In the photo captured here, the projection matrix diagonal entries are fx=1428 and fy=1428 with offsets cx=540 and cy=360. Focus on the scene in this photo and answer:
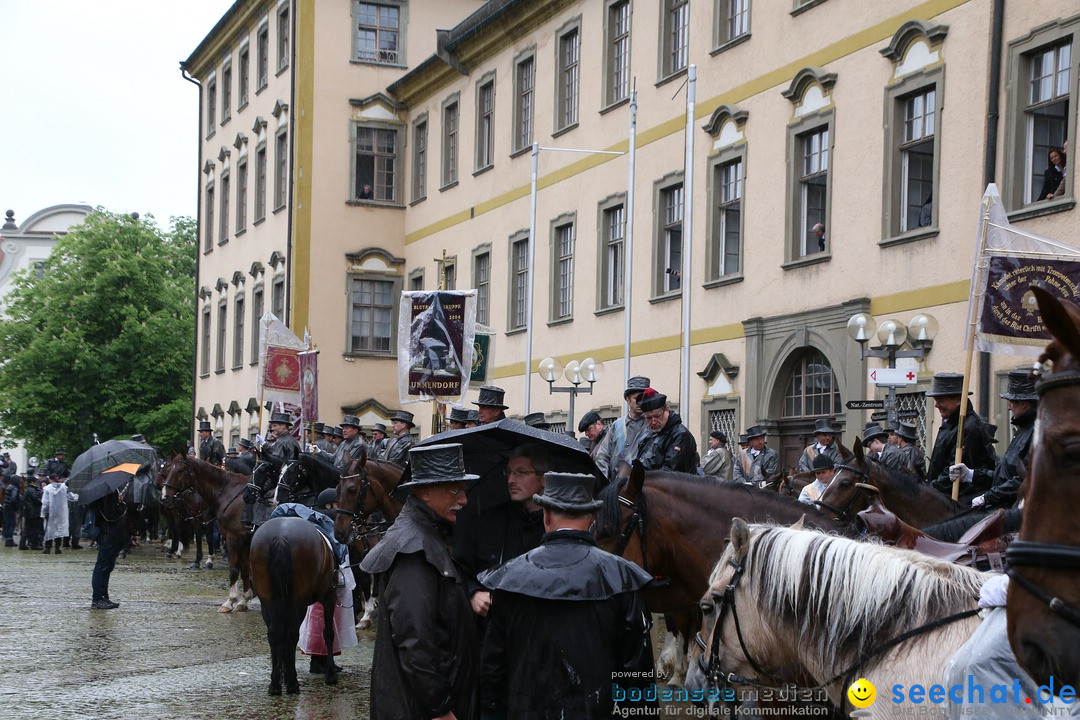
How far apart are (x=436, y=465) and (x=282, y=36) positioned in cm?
3873

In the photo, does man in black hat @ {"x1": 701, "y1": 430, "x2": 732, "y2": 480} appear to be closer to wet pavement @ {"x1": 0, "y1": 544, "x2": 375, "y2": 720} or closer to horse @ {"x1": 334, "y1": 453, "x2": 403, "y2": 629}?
horse @ {"x1": 334, "y1": 453, "x2": 403, "y2": 629}

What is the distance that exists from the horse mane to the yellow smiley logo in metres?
0.07

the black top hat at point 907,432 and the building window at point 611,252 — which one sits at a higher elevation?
the building window at point 611,252

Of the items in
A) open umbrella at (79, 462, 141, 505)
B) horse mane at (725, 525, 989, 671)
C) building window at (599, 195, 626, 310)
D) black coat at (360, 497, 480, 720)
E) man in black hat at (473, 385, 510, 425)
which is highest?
building window at (599, 195, 626, 310)

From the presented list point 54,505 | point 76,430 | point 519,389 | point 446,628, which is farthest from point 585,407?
point 76,430

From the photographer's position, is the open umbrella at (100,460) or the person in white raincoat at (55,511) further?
the person in white raincoat at (55,511)

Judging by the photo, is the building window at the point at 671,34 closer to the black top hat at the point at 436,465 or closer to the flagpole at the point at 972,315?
the flagpole at the point at 972,315

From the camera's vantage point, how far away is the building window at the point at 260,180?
146 ft

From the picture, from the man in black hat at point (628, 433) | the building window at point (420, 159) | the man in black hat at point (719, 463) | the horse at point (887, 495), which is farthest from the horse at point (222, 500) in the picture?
the building window at point (420, 159)

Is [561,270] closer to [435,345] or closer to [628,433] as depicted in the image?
[435,345]

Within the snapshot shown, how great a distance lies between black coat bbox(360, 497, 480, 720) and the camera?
5.68m

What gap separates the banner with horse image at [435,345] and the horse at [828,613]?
1323 cm

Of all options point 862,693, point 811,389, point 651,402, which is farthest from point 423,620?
point 811,389

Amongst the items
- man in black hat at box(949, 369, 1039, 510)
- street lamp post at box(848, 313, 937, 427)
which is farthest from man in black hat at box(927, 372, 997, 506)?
street lamp post at box(848, 313, 937, 427)
